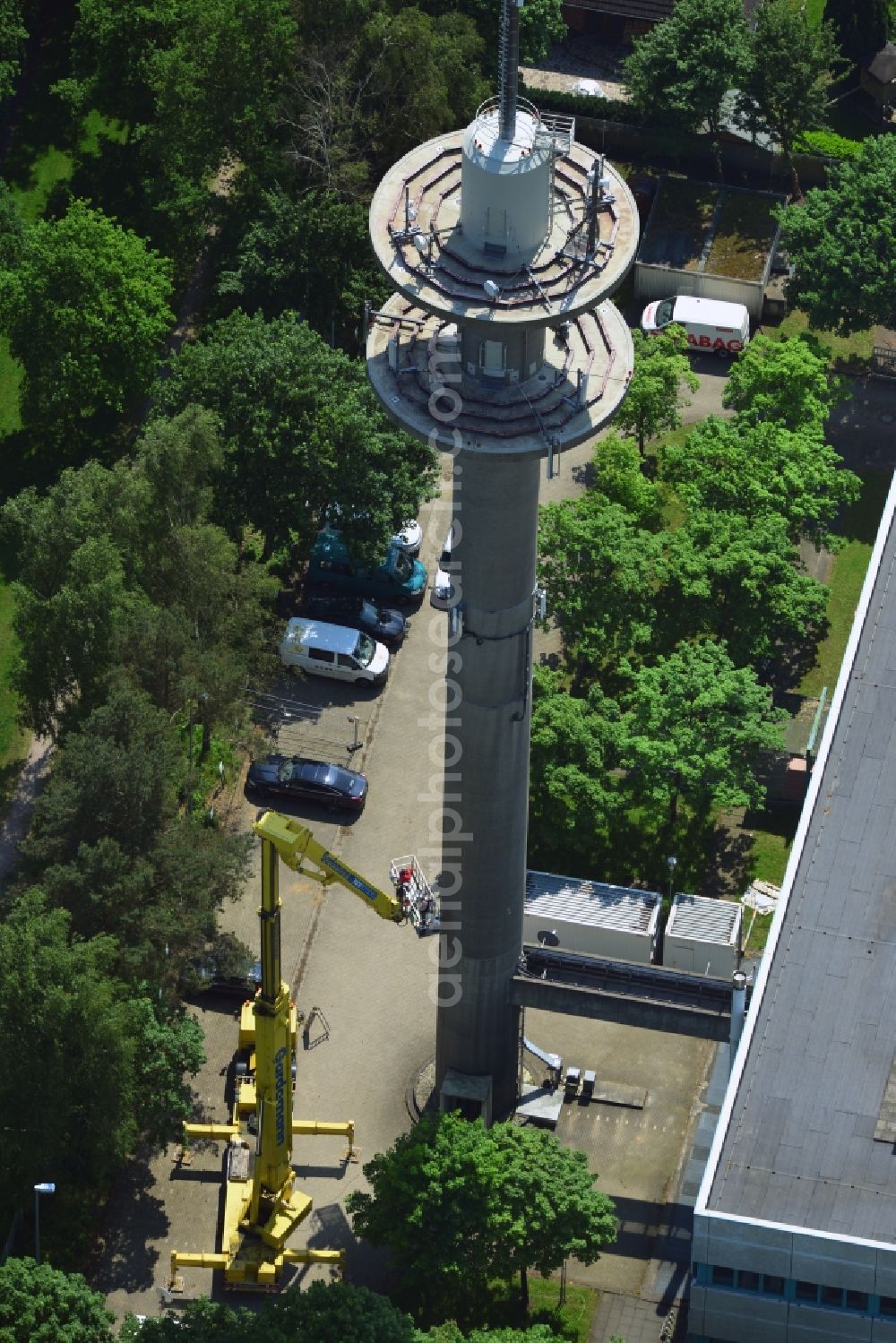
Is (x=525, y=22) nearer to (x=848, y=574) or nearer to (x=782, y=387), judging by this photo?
(x=782, y=387)

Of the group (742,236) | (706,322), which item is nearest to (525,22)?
(742,236)

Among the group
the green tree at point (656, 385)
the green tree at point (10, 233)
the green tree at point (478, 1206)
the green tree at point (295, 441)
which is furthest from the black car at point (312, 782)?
the green tree at point (10, 233)

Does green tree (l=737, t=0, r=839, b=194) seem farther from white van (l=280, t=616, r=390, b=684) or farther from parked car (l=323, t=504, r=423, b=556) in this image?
white van (l=280, t=616, r=390, b=684)

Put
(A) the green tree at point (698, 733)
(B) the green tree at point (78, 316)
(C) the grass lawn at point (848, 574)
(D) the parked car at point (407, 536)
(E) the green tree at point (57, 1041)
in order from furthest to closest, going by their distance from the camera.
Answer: (B) the green tree at point (78, 316) < (C) the grass lawn at point (848, 574) < (D) the parked car at point (407, 536) < (A) the green tree at point (698, 733) < (E) the green tree at point (57, 1041)

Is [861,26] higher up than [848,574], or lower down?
higher up

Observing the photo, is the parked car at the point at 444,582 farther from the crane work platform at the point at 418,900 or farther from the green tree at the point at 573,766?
the crane work platform at the point at 418,900

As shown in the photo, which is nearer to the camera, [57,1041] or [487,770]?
[487,770]
